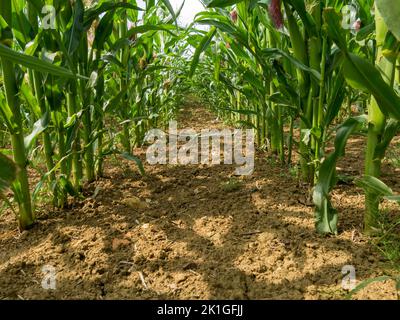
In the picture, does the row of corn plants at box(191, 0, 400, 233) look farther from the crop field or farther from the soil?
the soil

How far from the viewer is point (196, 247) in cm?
107

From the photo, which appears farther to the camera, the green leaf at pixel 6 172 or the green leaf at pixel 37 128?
the green leaf at pixel 37 128

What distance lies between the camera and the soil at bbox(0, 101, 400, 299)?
89cm

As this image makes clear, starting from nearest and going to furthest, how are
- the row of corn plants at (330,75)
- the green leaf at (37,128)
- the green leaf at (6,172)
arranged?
the green leaf at (6,172), the row of corn plants at (330,75), the green leaf at (37,128)

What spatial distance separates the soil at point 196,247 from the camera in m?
0.89

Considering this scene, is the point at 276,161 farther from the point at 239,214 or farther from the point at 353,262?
the point at 353,262

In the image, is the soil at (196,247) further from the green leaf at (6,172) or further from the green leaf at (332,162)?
the green leaf at (6,172)

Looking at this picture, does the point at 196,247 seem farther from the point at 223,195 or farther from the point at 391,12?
the point at 391,12

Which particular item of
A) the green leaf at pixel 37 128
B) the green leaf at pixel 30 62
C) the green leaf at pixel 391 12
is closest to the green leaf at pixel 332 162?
the green leaf at pixel 391 12

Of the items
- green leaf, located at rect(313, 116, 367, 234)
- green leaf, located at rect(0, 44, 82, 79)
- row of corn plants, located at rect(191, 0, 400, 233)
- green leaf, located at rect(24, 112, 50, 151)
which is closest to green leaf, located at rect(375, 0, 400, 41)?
row of corn plants, located at rect(191, 0, 400, 233)

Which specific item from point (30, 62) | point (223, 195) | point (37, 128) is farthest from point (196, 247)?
point (30, 62)

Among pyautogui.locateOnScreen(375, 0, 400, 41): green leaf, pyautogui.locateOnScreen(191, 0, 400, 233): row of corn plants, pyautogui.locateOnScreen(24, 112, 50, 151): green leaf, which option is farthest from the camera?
pyautogui.locateOnScreen(24, 112, 50, 151): green leaf

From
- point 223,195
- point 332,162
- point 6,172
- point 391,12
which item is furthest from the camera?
point 223,195
